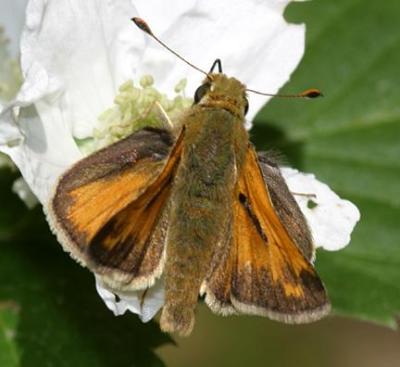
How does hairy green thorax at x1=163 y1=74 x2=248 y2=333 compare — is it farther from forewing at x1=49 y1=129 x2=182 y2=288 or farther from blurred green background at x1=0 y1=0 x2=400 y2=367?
blurred green background at x1=0 y1=0 x2=400 y2=367

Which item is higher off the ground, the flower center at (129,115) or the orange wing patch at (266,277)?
the flower center at (129,115)

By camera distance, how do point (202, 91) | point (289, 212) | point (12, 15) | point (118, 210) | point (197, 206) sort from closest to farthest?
point (118, 210) → point (197, 206) → point (289, 212) → point (202, 91) → point (12, 15)

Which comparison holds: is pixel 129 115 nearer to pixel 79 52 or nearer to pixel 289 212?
pixel 79 52

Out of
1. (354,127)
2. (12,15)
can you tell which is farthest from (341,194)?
(12,15)

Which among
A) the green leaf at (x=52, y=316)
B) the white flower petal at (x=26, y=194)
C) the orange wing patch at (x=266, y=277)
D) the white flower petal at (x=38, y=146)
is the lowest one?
the green leaf at (x=52, y=316)

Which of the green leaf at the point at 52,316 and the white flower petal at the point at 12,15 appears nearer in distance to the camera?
the green leaf at the point at 52,316

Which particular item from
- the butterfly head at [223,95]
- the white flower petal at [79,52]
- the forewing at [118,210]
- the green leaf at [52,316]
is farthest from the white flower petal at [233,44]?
the green leaf at [52,316]

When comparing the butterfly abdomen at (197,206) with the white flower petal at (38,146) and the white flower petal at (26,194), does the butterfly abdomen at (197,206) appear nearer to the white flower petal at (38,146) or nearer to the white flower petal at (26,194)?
the white flower petal at (38,146)
